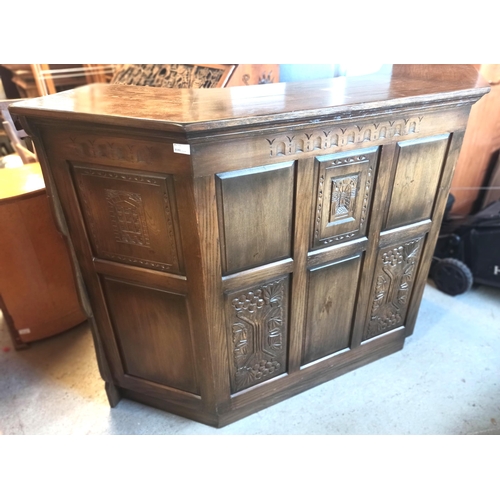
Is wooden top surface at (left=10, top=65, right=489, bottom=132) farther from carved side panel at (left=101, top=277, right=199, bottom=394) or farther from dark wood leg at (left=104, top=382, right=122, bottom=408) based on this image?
dark wood leg at (left=104, top=382, right=122, bottom=408)

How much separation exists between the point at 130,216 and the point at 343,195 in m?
0.71

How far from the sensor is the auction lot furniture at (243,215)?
1107 mm

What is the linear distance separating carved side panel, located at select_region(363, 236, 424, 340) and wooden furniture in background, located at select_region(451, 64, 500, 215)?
3.72 ft

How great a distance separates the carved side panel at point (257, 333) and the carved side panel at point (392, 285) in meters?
0.46

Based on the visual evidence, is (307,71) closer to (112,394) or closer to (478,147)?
(478,147)

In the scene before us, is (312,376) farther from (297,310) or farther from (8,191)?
(8,191)

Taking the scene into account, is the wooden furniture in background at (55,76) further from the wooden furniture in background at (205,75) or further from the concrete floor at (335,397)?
the concrete floor at (335,397)

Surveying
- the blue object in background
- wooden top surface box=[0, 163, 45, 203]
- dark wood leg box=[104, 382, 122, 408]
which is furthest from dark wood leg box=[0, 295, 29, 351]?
the blue object in background

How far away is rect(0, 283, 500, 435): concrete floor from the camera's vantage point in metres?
1.64

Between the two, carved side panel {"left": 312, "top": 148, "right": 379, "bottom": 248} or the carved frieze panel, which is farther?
carved side panel {"left": 312, "top": 148, "right": 379, "bottom": 248}

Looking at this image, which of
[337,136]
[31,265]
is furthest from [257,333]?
[31,265]

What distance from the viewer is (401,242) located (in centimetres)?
163

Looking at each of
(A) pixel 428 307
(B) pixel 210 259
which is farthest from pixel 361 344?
(B) pixel 210 259

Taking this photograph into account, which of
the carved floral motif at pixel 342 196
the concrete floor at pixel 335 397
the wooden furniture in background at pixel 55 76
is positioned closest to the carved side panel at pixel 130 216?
the carved floral motif at pixel 342 196
